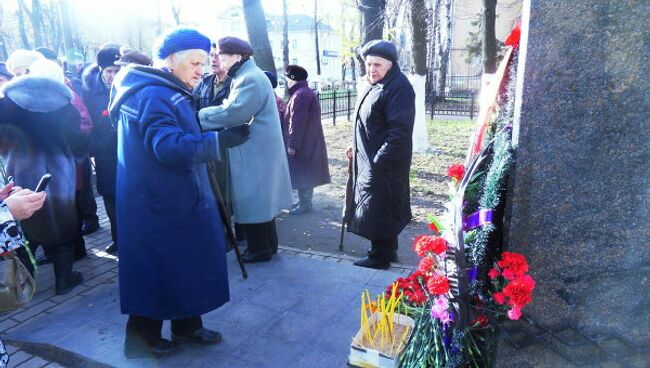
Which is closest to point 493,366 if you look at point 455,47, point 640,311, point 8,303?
point 640,311

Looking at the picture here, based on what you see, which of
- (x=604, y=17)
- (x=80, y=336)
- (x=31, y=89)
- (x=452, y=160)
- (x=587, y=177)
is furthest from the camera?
(x=452, y=160)

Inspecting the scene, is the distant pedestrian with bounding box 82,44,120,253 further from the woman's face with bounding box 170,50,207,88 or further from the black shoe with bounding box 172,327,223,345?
the woman's face with bounding box 170,50,207,88

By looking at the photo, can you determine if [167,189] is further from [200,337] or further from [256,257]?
[256,257]

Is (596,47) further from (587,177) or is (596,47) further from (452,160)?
(452,160)

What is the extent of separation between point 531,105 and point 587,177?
33 centimetres

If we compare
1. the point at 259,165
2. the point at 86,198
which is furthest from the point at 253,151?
the point at 86,198

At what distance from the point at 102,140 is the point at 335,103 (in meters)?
11.0

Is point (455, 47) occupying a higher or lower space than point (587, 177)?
higher

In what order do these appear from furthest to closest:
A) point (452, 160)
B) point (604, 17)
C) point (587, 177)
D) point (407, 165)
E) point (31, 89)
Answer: point (452, 160) < point (407, 165) < point (31, 89) < point (587, 177) < point (604, 17)

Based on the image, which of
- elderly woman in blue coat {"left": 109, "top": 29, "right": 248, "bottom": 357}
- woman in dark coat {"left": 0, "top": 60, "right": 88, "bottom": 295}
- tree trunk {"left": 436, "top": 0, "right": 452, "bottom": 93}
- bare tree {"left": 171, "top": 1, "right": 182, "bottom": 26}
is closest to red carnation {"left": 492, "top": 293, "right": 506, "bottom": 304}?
elderly woman in blue coat {"left": 109, "top": 29, "right": 248, "bottom": 357}

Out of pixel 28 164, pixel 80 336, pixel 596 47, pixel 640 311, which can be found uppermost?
pixel 596 47

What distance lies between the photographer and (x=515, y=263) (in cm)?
176

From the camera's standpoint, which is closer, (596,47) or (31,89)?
(596,47)

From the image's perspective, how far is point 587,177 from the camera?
5.72ft
